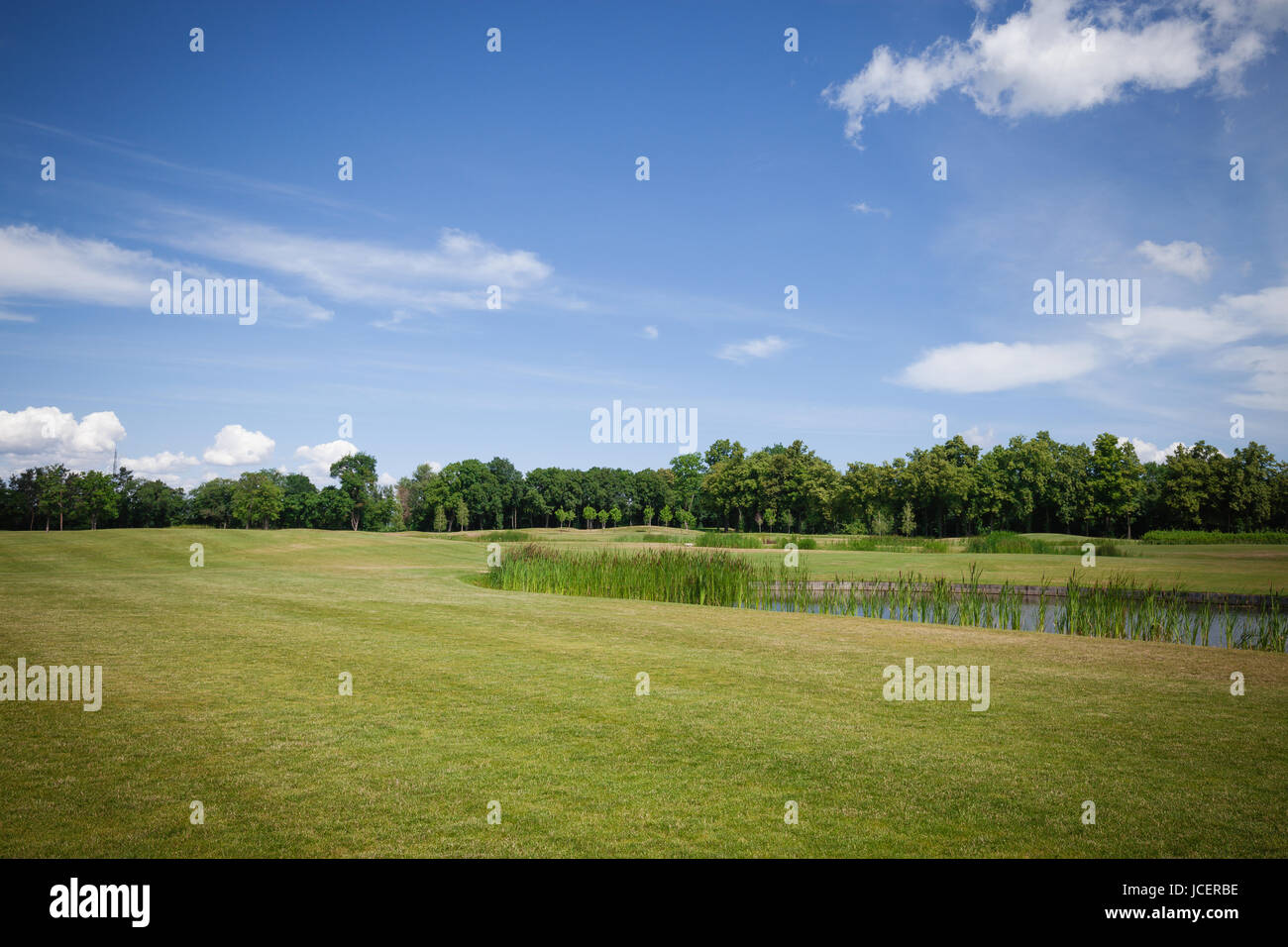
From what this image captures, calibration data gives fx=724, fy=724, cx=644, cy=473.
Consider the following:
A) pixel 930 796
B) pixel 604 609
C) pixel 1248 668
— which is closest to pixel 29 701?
pixel 930 796

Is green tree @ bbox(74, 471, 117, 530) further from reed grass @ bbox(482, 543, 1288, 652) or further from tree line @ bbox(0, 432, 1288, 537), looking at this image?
reed grass @ bbox(482, 543, 1288, 652)

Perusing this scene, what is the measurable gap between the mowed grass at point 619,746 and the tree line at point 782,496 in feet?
173

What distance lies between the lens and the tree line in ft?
230

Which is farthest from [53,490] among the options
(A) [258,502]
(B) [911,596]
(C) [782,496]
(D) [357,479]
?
(B) [911,596]

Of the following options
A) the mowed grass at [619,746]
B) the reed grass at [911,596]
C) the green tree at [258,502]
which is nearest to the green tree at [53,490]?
the green tree at [258,502]

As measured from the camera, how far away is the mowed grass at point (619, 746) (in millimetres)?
5305

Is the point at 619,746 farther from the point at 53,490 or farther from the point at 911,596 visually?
the point at 53,490

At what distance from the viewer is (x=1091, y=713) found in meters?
8.87

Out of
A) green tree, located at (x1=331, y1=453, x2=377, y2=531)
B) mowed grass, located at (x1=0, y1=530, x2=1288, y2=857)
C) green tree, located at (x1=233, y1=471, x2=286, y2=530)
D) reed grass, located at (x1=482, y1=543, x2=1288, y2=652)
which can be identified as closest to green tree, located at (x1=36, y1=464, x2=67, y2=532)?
green tree, located at (x1=233, y1=471, x2=286, y2=530)

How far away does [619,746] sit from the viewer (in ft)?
24.0

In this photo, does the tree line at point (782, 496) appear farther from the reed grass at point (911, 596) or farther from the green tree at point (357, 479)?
the reed grass at point (911, 596)
